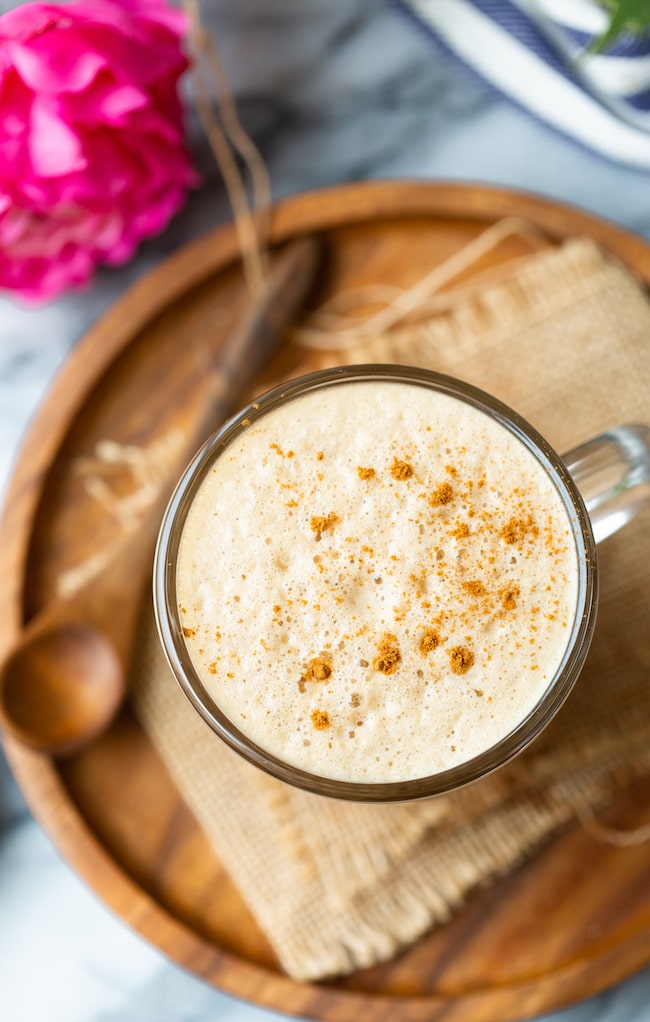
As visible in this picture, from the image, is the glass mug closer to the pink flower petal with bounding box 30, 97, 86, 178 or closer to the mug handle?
the mug handle

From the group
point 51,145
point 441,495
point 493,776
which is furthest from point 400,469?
point 51,145

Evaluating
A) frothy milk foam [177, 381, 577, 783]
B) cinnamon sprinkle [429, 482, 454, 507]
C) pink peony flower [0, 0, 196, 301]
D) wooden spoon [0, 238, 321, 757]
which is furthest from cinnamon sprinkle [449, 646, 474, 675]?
pink peony flower [0, 0, 196, 301]

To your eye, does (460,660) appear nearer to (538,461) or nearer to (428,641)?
(428,641)

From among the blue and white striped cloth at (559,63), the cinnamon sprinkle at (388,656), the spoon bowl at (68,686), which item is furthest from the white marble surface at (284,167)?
the cinnamon sprinkle at (388,656)

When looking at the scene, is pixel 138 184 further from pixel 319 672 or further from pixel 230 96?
pixel 319 672

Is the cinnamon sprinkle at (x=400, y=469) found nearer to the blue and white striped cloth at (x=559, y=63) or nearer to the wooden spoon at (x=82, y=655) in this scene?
the wooden spoon at (x=82, y=655)

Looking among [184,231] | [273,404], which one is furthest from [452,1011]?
[184,231]
